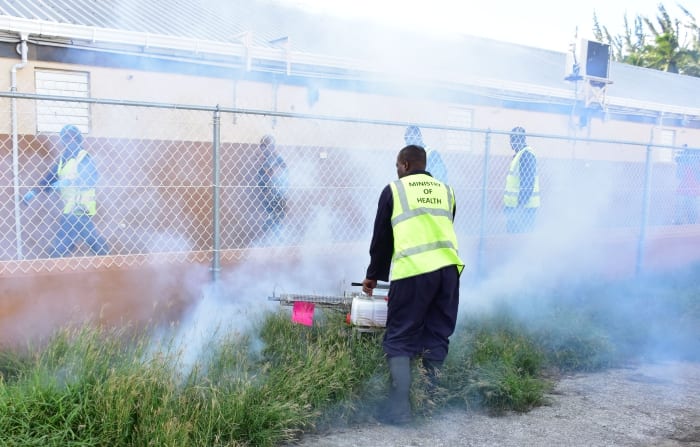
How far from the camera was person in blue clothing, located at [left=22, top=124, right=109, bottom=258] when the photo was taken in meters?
5.45

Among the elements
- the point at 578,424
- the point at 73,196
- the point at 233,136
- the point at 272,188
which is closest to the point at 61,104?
the point at 233,136

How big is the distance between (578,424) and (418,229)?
1535 mm

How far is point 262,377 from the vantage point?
12.3 feet

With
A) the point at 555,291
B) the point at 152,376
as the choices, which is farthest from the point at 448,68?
the point at 152,376

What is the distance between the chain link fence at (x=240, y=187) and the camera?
18.3 feet

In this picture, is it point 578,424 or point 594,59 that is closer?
point 578,424

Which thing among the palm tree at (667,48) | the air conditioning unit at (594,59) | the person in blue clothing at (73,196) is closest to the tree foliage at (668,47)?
the palm tree at (667,48)

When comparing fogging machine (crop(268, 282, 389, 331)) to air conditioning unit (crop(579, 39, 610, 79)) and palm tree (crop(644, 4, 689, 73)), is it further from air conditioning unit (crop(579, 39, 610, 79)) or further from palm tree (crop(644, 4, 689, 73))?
palm tree (crop(644, 4, 689, 73))

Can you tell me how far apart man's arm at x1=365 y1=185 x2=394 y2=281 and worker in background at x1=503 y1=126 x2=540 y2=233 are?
3.66m

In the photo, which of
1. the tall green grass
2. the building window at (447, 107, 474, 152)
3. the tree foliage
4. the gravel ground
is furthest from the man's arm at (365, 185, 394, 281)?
the tree foliage

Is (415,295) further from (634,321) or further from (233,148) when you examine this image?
(233,148)

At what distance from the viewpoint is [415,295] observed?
389cm

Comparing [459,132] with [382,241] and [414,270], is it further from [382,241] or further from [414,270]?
[414,270]

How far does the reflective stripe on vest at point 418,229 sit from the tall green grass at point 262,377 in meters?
0.64
